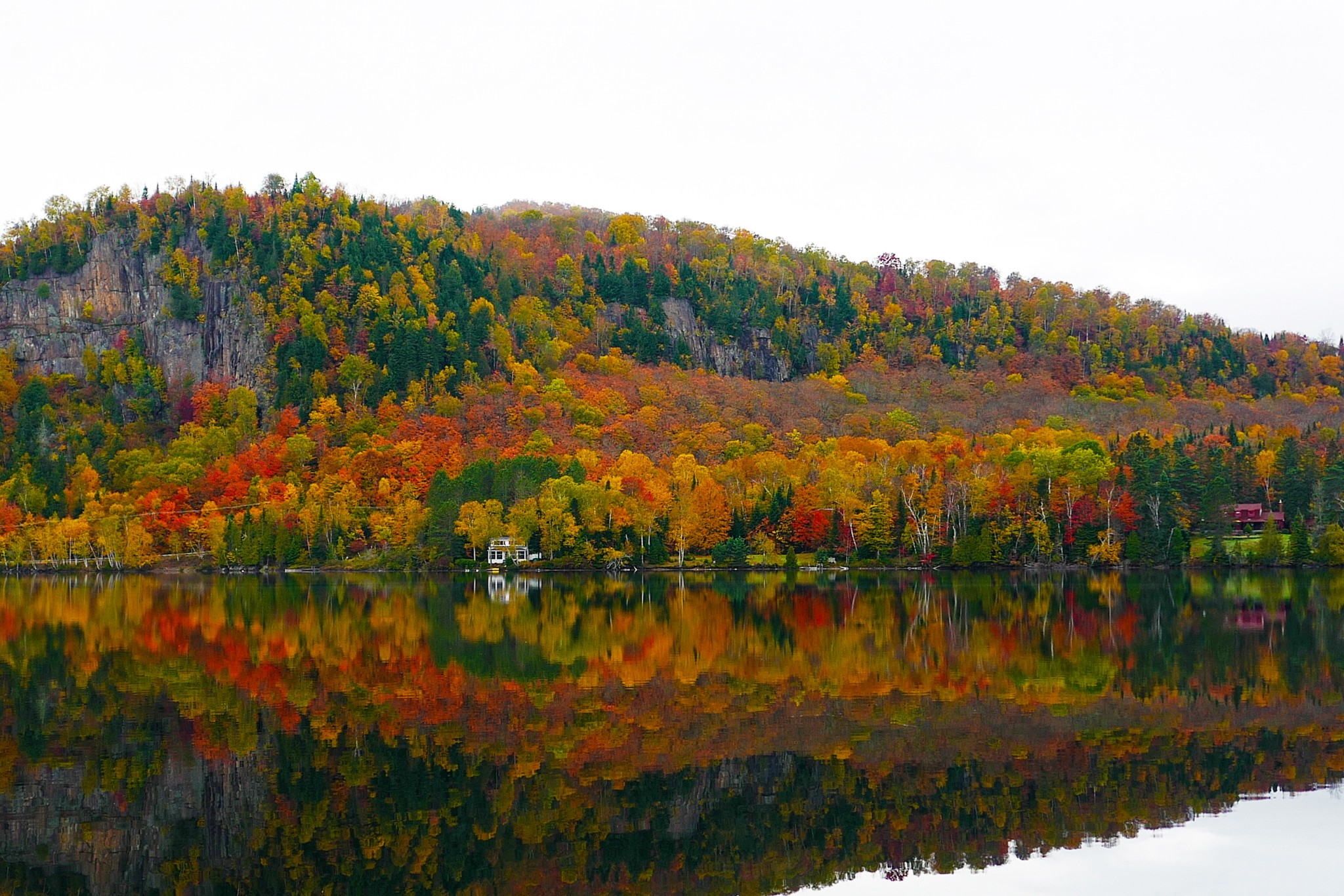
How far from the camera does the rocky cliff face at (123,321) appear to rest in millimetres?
161000

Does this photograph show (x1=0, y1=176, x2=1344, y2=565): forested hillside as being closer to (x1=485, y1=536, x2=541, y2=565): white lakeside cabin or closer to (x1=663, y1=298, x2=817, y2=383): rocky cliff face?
(x1=663, y1=298, x2=817, y2=383): rocky cliff face

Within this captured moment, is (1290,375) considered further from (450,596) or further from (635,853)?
(635,853)

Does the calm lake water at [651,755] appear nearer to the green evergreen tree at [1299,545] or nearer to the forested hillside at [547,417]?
the green evergreen tree at [1299,545]

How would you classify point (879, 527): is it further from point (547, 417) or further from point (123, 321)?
point (123, 321)

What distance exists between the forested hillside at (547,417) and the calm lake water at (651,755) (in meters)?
52.1

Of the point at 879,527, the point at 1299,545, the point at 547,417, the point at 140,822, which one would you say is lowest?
the point at 1299,545

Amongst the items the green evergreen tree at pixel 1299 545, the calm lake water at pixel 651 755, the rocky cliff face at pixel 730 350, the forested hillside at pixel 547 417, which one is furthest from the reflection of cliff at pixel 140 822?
the rocky cliff face at pixel 730 350

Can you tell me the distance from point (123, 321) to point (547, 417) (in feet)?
225

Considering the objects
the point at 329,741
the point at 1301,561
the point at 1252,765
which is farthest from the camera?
the point at 1301,561

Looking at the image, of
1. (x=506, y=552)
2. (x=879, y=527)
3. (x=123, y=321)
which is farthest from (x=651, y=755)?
(x=123, y=321)

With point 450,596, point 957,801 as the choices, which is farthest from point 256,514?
point 957,801

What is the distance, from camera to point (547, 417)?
5399 inches

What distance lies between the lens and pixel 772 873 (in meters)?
16.7

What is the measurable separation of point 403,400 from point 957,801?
432 feet
